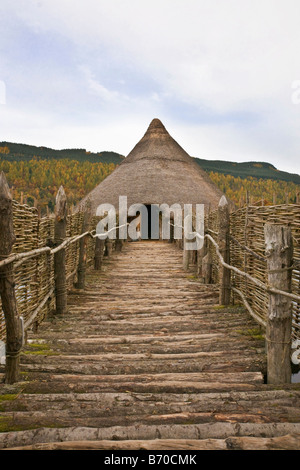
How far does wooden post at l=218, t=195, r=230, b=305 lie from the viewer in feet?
17.2

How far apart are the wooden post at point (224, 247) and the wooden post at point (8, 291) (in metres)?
3.33

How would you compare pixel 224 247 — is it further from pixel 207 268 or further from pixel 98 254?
pixel 98 254

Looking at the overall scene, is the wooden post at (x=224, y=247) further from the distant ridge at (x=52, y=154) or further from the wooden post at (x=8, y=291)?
the distant ridge at (x=52, y=154)

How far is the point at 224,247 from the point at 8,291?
3676 millimetres

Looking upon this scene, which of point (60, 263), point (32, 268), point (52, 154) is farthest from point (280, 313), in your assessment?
point (52, 154)

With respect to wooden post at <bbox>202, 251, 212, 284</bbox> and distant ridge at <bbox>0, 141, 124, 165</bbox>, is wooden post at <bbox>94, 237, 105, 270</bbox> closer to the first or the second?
wooden post at <bbox>202, 251, 212, 284</bbox>

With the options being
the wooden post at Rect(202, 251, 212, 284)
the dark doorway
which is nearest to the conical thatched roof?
the dark doorway

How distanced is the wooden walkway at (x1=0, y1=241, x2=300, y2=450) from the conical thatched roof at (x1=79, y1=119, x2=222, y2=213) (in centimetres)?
2130

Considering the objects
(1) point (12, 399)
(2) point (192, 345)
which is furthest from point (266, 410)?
(1) point (12, 399)

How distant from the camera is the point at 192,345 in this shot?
11.9ft

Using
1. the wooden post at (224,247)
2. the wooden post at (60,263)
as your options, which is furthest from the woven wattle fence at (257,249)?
the wooden post at (60,263)

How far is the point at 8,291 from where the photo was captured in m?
2.66

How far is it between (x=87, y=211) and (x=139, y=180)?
891 inches
